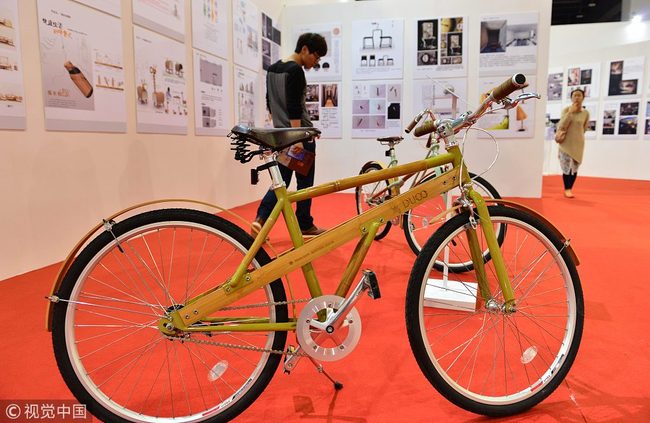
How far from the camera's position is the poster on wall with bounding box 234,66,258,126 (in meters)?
5.52

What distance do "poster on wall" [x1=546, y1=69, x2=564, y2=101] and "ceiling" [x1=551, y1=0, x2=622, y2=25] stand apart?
1478mm

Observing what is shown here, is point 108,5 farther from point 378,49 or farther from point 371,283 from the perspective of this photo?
point 378,49

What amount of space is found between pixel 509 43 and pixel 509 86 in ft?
19.3

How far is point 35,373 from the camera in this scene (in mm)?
1683

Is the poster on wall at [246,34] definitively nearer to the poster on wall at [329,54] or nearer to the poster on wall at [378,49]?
the poster on wall at [329,54]

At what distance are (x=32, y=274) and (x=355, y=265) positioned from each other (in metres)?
2.47

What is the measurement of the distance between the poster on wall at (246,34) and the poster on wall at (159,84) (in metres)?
1.23

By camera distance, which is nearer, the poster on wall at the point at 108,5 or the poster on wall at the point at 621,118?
the poster on wall at the point at 108,5

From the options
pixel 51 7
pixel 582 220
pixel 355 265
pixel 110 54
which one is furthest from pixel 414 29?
pixel 355 265

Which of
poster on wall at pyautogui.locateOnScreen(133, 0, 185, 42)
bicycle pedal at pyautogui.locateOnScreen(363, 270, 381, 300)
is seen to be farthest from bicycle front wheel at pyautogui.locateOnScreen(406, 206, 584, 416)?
poster on wall at pyautogui.locateOnScreen(133, 0, 185, 42)

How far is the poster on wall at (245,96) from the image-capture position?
217 inches

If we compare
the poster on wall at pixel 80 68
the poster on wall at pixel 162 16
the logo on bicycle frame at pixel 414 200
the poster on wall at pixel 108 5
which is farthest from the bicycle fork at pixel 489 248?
the poster on wall at pixel 162 16

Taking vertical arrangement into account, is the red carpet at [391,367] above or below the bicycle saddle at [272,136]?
below

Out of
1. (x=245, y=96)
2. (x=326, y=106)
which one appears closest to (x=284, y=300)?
(x=245, y=96)
